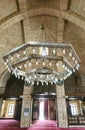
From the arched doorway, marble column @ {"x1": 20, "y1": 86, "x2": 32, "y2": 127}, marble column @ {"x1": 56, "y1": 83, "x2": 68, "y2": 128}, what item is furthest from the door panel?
marble column @ {"x1": 56, "y1": 83, "x2": 68, "y2": 128}

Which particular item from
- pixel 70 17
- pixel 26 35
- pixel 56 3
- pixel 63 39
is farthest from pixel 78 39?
pixel 26 35

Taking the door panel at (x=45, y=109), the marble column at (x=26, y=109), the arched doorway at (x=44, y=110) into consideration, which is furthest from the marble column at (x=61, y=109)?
the door panel at (x=45, y=109)

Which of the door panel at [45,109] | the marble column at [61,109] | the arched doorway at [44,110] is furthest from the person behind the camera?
the door panel at [45,109]

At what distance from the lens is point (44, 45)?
533 cm

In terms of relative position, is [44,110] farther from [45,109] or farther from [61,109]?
[61,109]

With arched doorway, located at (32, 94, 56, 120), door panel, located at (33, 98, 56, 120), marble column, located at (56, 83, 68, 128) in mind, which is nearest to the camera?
marble column, located at (56, 83, 68, 128)

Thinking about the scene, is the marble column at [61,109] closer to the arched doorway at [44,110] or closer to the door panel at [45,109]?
the arched doorway at [44,110]

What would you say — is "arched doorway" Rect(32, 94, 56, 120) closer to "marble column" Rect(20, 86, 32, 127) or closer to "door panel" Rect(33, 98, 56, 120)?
"door panel" Rect(33, 98, 56, 120)

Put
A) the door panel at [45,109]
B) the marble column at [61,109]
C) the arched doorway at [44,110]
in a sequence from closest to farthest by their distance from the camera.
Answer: the marble column at [61,109] < the arched doorway at [44,110] < the door panel at [45,109]

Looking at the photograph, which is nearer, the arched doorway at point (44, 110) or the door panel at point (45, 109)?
the arched doorway at point (44, 110)

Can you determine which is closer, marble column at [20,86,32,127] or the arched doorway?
marble column at [20,86,32,127]

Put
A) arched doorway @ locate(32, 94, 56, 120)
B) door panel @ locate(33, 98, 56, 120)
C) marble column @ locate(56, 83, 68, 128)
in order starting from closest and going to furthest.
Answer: marble column @ locate(56, 83, 68, 128) → arched doorway @ locate(32, 94, 56, 120) → door panel @ locate(33, 98, 56, 120)

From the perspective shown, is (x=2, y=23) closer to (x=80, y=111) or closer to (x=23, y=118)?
(x=23, y=118)

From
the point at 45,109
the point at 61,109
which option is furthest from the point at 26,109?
the point at 45,109
